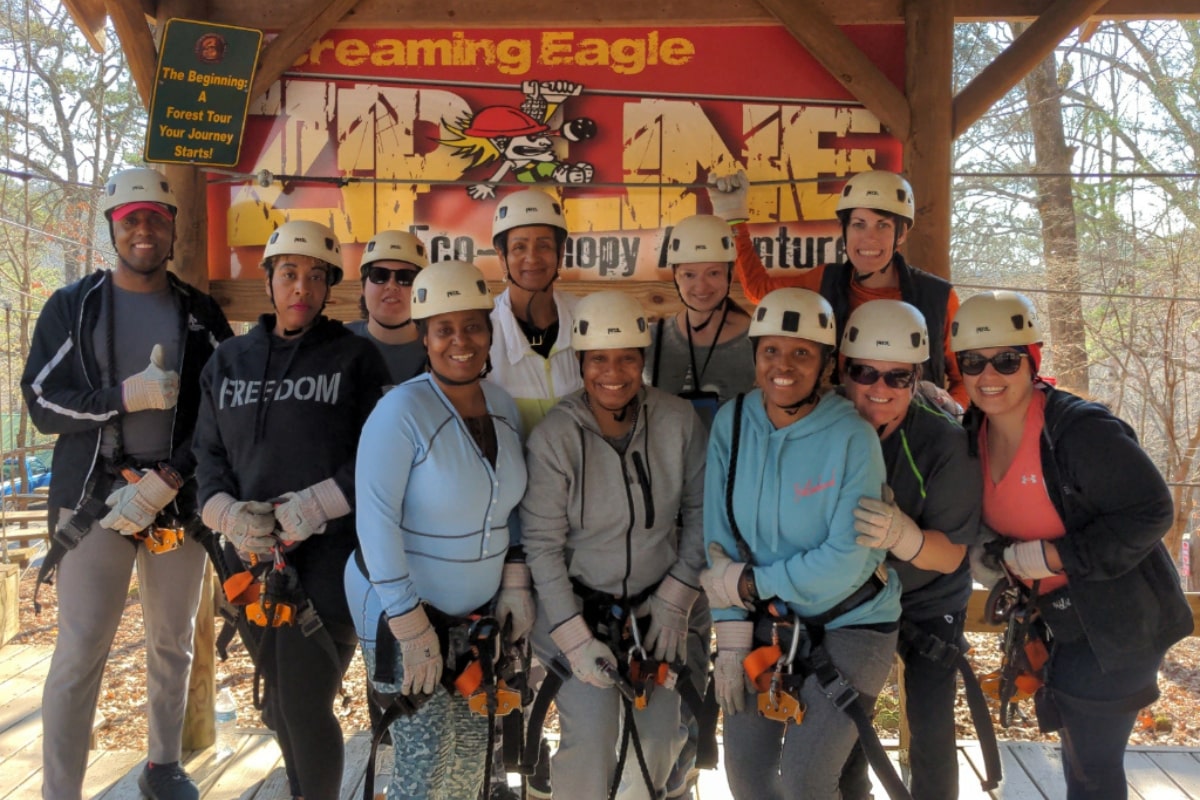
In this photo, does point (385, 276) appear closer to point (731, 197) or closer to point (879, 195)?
point (731, 197)

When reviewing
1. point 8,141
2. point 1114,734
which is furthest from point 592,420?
point 8,141

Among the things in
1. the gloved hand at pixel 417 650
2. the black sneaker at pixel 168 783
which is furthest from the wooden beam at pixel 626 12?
the black sneaker at pixel 168 783

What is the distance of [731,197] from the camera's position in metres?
4.54

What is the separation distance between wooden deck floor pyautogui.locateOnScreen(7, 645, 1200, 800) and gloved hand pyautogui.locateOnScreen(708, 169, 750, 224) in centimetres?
289

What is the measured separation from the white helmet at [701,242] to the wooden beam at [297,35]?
2372 mm

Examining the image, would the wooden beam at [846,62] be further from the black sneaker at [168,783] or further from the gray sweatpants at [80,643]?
the black sneaker at [168,783]

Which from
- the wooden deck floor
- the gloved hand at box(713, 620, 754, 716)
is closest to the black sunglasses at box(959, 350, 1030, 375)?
the gloved hand at box(713, 620, 754, 716)

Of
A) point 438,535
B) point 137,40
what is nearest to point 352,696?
point 137,40

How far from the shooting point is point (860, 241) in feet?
12.6

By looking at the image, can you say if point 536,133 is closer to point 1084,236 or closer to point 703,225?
point 703,225

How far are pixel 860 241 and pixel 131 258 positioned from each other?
10.3 feet

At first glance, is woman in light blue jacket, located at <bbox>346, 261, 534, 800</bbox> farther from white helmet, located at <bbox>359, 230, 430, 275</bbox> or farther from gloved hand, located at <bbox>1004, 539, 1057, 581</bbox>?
gloved hand, located at <bbox>1004, 539, 1057, 581</bbox>

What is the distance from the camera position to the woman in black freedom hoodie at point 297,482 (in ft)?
10.6

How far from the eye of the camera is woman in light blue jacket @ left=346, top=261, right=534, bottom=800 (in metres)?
2.87
